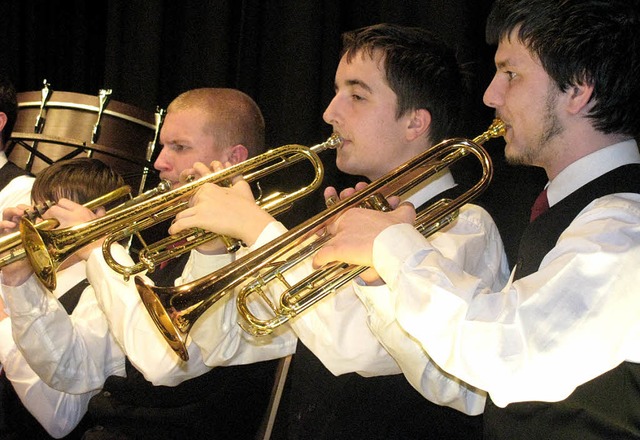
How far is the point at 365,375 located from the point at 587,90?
790mm

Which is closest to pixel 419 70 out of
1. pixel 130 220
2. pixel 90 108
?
pixel 130 220

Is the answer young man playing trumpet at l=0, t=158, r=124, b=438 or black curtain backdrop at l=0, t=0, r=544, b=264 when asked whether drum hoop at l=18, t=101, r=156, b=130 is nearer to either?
young man playing trumpet at l=0, t=158, r=124, b=438

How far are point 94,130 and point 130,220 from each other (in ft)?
3.61

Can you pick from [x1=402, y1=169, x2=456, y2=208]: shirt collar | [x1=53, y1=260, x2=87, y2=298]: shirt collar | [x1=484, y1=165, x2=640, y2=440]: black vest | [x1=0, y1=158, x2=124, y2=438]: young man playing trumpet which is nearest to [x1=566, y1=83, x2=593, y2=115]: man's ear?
[x1=484, y1=165, x2=640, y2=440]: black vest

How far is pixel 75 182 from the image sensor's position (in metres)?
2.62

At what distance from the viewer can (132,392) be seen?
228 centimetres

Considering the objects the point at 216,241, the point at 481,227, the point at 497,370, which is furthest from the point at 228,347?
the point at 497,370

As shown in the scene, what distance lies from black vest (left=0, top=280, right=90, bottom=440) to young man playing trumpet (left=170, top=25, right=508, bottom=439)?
0.63 m

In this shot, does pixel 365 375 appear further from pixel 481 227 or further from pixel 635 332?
pixel 635 332

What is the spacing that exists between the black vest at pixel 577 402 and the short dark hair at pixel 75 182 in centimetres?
152

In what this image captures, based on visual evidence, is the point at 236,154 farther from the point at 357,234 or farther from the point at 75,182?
the point at 357,234

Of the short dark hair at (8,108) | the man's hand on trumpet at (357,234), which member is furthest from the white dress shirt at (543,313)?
the short dark hair at (8,108)

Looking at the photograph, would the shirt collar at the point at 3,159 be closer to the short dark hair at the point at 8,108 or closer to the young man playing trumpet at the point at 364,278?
the short dark hair at the point at 8,108

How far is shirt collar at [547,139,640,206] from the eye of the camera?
1.62 meters
